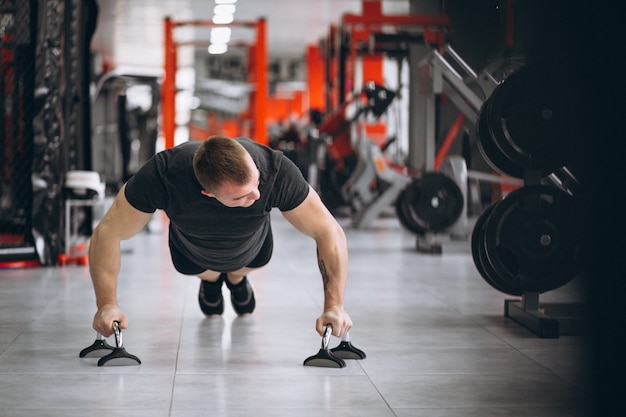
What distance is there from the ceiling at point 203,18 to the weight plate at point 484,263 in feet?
32.8

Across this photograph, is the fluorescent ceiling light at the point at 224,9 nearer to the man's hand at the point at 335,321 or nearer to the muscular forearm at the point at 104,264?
the muscular forearm at the point at 104,264

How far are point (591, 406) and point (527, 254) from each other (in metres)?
2.28

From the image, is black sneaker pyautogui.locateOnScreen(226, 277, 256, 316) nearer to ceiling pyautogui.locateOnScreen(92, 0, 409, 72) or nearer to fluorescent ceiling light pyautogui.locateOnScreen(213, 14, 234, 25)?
ceiling pyautogui.locateOnScreen(92, 0, 409, 72)

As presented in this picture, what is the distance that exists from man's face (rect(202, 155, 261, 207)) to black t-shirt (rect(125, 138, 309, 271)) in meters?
0.12

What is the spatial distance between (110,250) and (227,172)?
1.59ft

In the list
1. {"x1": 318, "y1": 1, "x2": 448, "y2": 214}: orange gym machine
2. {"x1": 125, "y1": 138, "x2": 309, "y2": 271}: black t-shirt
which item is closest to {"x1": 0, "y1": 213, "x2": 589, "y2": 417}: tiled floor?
{"x1": 125, "y1": 138, "x2": 309, "y2": 271}: black t-shirt

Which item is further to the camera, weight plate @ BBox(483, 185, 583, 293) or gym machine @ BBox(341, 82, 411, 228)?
gym machine @ BBox(341, 82, 411, 228)

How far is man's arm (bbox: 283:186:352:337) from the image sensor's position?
Answer: 2393mm

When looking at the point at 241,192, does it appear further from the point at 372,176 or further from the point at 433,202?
the point at 372,176

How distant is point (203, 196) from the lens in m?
2.33

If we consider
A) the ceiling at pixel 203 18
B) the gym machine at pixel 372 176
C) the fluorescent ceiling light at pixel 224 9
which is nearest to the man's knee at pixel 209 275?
the gym machine at pixel 372 176

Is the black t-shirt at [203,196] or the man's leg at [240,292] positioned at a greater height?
the black t-shirt at [203,196]

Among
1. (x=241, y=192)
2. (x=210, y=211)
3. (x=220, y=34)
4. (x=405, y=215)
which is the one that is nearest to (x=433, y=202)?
(x=405, y=215)

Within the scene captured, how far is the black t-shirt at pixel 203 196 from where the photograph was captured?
2.32 meters
